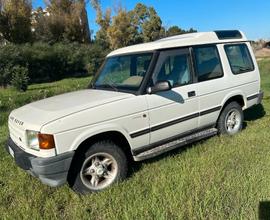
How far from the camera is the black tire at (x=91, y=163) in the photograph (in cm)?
409

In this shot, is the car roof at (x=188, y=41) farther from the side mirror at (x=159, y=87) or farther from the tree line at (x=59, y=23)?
the tree line at (x=59, y=23)

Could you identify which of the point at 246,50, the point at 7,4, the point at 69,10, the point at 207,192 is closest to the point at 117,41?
the point at 69,10

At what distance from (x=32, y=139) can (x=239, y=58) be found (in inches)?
162

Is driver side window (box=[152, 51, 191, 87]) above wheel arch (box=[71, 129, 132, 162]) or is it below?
above

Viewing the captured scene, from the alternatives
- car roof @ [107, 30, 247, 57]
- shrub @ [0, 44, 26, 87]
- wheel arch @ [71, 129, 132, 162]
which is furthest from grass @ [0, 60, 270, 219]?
shrub @ [0, 44, 26, 87]

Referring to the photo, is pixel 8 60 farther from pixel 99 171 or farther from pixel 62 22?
pixel 99 171

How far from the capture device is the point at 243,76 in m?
6.18

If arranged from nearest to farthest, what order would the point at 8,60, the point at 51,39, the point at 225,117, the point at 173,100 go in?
the point at 173,100 < the point at 225,117 < the point at 8,60 < the point at 51,39

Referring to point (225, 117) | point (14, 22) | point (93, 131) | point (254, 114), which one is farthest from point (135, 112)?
point (14, 22)

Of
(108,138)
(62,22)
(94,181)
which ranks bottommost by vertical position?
(94,181)

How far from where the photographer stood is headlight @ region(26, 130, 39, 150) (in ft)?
12.7

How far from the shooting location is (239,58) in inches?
246

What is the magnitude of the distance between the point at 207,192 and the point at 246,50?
359 centimetres

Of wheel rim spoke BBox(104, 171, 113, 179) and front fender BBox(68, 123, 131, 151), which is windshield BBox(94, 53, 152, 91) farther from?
wheel rim spoke BBox(104, 171, 113, 179)
